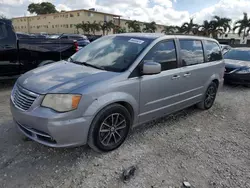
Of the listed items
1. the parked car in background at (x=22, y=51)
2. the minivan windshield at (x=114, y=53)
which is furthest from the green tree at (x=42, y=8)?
the minivan windshield at (x=114, y=53)

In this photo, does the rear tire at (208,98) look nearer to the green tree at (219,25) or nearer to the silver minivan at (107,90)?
the silver minivan at (107,90)

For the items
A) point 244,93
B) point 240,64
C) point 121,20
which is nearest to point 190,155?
point 244,93

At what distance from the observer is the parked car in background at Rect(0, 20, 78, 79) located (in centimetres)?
553

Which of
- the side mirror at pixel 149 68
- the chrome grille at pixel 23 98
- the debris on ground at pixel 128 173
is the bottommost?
the debris on ground at pixel 128 173

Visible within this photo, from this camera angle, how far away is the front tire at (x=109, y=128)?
109 inches

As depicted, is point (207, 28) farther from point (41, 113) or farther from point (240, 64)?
point (41, 113)

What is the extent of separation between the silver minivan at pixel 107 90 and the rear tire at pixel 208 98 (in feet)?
2.03

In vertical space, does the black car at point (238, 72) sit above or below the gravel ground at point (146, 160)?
above

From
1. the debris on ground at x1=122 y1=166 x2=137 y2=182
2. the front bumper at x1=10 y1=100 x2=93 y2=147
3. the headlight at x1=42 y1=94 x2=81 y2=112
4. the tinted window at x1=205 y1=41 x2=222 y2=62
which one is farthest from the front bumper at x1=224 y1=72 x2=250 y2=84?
the headlight at x1=42 y1=94 x2=81 y2=112

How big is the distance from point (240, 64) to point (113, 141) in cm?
634

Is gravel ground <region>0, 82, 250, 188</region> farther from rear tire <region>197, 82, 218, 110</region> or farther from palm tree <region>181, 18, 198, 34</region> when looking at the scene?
palm tree <region>181, 18, 198, 34</region>

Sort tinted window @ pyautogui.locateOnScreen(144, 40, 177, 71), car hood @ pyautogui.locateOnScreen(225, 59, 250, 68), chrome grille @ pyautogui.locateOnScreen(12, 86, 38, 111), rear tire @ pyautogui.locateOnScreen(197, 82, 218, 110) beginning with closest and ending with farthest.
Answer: chrome grille @ pyautogui.locateOnScreen(12, 86, 38, 111)
tinted window @ pyautogui.locateOnScreen(144, 40, 177, 71)
rear tire @ pyautogui.locateOnScreen(197, 82, 218, 110)
car hood @ pyautogui.locateOnScreen(225, 59, 250, 68)

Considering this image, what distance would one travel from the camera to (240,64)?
7461mm

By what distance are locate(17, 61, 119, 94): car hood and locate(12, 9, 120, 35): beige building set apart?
5578cm
